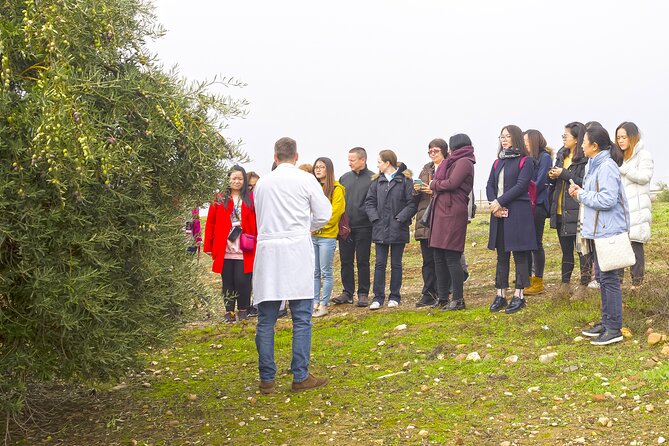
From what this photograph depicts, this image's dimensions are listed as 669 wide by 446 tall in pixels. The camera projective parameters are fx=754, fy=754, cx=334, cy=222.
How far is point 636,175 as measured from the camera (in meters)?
9.58

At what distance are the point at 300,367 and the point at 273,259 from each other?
1131 mm

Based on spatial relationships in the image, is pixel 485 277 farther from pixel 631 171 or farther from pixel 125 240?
pixel 125 240

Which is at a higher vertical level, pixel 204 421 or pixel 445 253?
pixel 445 253

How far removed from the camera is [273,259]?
24.2 feet

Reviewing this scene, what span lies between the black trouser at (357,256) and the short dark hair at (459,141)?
2383mm

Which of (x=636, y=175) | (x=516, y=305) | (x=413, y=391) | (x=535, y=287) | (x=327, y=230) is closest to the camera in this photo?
(x=413, y=391)

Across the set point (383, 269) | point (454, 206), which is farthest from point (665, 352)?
point (383, 269)

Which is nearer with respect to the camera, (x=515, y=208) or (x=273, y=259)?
(x=273, y=259)

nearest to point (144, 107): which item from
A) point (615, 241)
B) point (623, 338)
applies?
point (615, 241)

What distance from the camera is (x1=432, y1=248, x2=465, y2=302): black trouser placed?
34.8ft

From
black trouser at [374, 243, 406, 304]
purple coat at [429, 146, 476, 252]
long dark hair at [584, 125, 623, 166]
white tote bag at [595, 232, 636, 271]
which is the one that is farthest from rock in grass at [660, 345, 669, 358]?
black trouser at [374, 243, 406, 304]

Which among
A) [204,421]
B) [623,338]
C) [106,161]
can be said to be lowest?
[204,421]

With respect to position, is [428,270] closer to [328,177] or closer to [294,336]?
[328,177]

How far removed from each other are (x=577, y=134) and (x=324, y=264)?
14.0 ft
